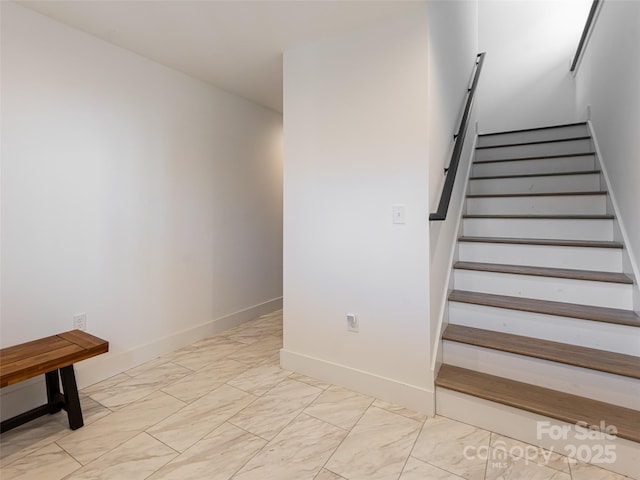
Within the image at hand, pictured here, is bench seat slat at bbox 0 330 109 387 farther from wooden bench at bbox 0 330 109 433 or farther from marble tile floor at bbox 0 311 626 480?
marble tile floor at bbox 0 311 626 480

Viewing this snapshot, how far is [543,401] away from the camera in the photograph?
67.1 inches

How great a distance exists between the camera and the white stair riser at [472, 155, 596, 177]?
3.08 m

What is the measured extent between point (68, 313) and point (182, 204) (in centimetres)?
117

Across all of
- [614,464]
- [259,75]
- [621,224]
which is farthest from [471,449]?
[259,75]

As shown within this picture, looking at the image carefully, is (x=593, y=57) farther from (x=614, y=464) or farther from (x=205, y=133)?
(x=205, y=133)

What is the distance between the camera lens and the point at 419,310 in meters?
1.96

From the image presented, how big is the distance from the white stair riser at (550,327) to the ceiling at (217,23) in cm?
192

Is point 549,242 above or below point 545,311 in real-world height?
above

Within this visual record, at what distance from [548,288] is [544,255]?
324mm

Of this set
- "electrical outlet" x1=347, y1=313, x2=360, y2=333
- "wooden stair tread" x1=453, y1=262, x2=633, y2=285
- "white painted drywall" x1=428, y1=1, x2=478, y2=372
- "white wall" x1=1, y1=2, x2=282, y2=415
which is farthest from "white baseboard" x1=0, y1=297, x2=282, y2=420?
"wooden stair tread" x1=453, y1=262, x2=633, y2=285

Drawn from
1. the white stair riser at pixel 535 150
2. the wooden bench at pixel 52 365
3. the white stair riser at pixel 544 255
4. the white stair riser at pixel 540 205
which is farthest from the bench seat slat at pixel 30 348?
the white stair riser at pixel 535 150

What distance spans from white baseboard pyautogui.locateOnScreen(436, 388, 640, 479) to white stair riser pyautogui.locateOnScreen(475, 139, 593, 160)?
283 centimetres

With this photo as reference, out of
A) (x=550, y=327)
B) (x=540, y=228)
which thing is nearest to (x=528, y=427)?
(x=550, y=327)

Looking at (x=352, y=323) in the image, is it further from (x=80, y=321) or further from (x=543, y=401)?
(x=80, y=321)
